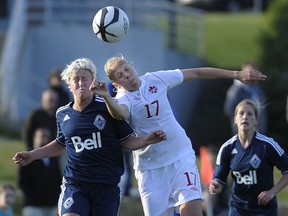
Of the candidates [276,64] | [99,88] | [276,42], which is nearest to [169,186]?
[99,88]

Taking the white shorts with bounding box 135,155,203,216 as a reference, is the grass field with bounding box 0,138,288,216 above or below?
below

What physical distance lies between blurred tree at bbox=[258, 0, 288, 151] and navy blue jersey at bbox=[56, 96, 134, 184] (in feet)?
41.2

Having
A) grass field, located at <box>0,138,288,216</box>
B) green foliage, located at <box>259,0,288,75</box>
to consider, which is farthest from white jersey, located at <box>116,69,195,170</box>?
green foliage, located at <box>259,0,288,75</box>

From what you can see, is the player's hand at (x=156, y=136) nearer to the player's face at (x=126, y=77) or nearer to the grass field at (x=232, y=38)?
the player's face at (x=126, y=77)

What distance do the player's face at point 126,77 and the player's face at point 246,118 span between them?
1.03 metres

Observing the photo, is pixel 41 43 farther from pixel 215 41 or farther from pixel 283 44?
pixel 215 41

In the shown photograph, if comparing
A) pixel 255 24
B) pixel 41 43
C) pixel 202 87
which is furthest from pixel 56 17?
pixel 255 24

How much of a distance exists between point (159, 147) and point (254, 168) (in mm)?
915

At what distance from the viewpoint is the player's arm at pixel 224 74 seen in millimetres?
9242

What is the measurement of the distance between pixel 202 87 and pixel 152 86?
15.7 metres

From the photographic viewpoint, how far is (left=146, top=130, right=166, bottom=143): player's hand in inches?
338

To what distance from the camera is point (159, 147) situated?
9328 mm

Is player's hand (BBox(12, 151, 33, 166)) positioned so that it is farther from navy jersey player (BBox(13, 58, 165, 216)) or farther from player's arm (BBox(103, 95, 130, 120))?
player's arm (BBox(103, 95, 130, 120))

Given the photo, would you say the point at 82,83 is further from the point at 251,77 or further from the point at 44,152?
the point at 251,77
